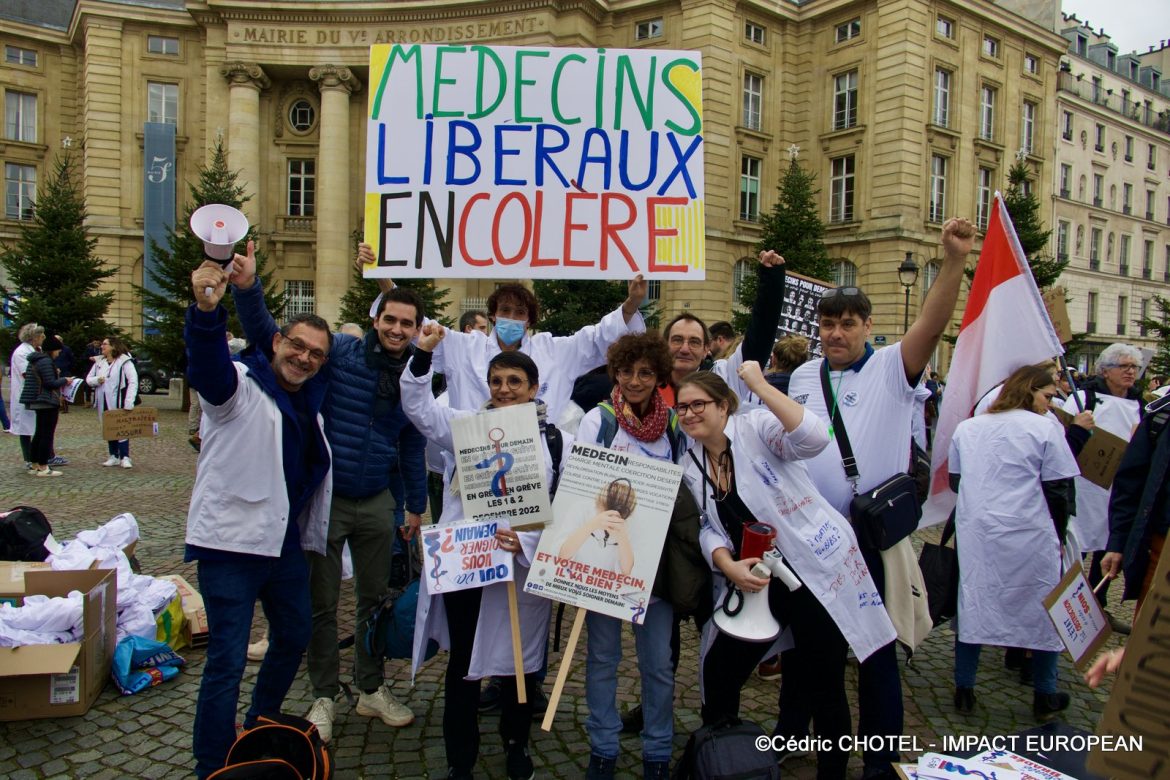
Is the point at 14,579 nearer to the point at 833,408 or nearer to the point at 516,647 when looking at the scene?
the point at 516,647

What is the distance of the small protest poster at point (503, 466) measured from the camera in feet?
10.4

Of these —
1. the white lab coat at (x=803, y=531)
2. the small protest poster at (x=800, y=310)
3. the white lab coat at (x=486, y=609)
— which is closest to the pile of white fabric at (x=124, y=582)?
the white lab coat at (x=486, y=609)

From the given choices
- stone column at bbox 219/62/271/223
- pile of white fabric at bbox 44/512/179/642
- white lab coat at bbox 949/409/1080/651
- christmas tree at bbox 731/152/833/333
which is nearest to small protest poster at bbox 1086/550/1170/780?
white lab coat at bbox 949/409/1080/651

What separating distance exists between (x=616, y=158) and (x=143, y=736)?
4003 millimetres

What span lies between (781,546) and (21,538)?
4918mm

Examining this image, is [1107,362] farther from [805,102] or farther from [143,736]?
[805,102]

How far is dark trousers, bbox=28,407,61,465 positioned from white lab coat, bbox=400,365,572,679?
1000cm

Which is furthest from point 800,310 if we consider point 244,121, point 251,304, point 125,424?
point 244,121

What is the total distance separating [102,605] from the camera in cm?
411

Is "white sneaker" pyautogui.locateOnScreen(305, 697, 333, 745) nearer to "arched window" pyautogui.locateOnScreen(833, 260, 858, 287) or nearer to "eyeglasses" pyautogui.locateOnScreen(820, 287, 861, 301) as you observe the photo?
"eyeglasses" pyautogui.locateOnScreen(820, 287, 861, 301)

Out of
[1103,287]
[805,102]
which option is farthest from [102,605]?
[1103,287]

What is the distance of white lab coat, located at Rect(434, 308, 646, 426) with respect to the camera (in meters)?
4.70

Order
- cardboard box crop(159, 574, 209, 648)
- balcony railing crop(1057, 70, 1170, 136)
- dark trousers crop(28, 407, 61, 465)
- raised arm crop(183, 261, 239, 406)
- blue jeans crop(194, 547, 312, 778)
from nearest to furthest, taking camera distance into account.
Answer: raised arm crop(183, 261, 239, 406) → blue jeans crop(194, 547, 312, 778) → cardboard box crop(159, 574, 209, 648) → dark trousers crop(28, 407, 61, 465) → balcony railing crop(1057, 70, 1170, 136)

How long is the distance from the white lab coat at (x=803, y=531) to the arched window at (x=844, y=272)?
108 feet
